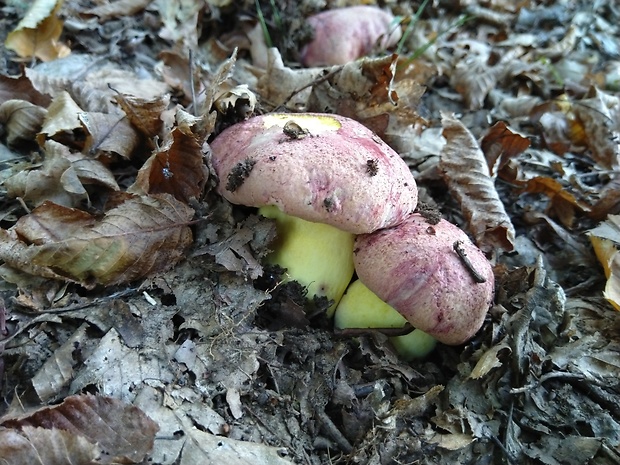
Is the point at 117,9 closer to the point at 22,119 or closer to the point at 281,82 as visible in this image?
the point at 281,82

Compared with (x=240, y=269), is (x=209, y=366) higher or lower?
lower

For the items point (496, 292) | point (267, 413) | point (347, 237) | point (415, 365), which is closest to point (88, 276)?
point (267, 413)

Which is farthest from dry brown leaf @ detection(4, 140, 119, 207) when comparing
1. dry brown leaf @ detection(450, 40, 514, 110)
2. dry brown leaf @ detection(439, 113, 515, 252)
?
dry brown leaf @ detection(450, 40, 514, 110)

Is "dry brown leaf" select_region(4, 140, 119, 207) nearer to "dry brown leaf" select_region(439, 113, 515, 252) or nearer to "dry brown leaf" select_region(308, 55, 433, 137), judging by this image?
"dry brown leaf" select_region(308, 55, 433, 137)

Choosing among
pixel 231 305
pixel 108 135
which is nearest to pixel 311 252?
pixel 231 305

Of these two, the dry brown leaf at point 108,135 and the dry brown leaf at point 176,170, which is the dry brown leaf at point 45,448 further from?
the dry brown leaf at point 108,135

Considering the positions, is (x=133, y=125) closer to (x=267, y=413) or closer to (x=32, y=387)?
(x=32, y=387)
